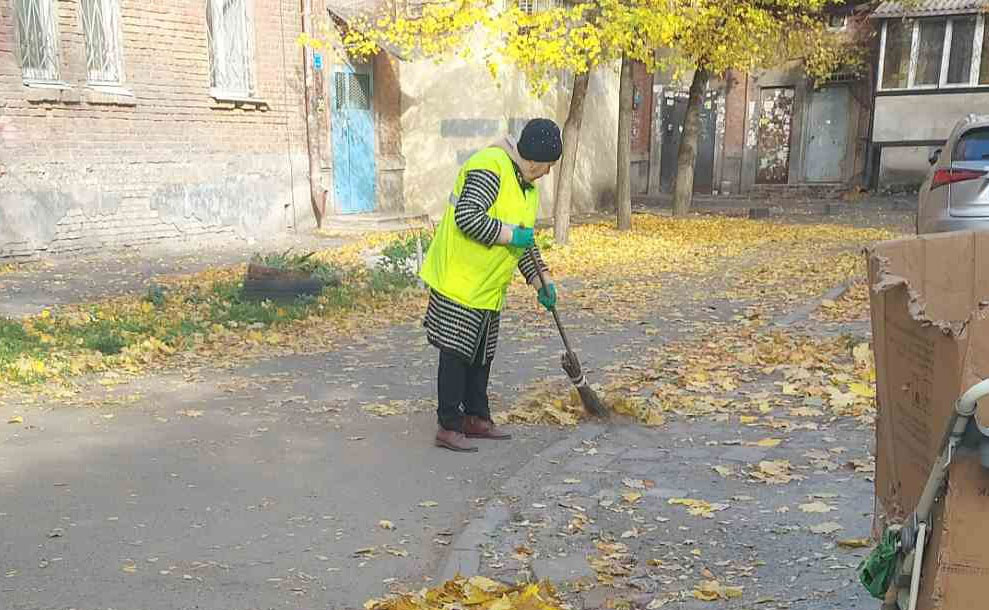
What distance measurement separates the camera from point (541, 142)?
4.52 meters

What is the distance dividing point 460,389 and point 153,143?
31.5ft

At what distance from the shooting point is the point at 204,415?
5.57m

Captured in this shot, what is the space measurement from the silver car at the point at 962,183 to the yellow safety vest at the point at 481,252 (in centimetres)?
490

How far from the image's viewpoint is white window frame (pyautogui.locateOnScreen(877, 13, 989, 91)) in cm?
2352

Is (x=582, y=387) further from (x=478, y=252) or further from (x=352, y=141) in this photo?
(x=352, y=141)

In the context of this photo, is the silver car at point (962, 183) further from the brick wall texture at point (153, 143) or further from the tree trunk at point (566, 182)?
the brick wall texture at point (153, 143)

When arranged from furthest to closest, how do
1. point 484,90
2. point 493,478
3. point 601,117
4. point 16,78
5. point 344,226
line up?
point 601,117 → point 484,90 → point 344,226 → point 16,78 → point 493,478

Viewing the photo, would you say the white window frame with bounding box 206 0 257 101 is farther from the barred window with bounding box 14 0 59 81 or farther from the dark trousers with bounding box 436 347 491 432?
the dark trousers with bounding box 436 347 491 432

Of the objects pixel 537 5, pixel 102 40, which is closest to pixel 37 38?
pixel 102 40

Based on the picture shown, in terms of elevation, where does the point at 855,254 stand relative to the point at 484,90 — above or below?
below

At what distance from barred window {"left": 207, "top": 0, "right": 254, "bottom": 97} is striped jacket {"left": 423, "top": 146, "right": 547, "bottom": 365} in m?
10.5

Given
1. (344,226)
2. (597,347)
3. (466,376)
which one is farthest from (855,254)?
(466,376)

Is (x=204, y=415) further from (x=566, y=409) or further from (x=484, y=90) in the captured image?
(x=484, y=90)

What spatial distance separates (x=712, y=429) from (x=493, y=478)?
1.50 metres
